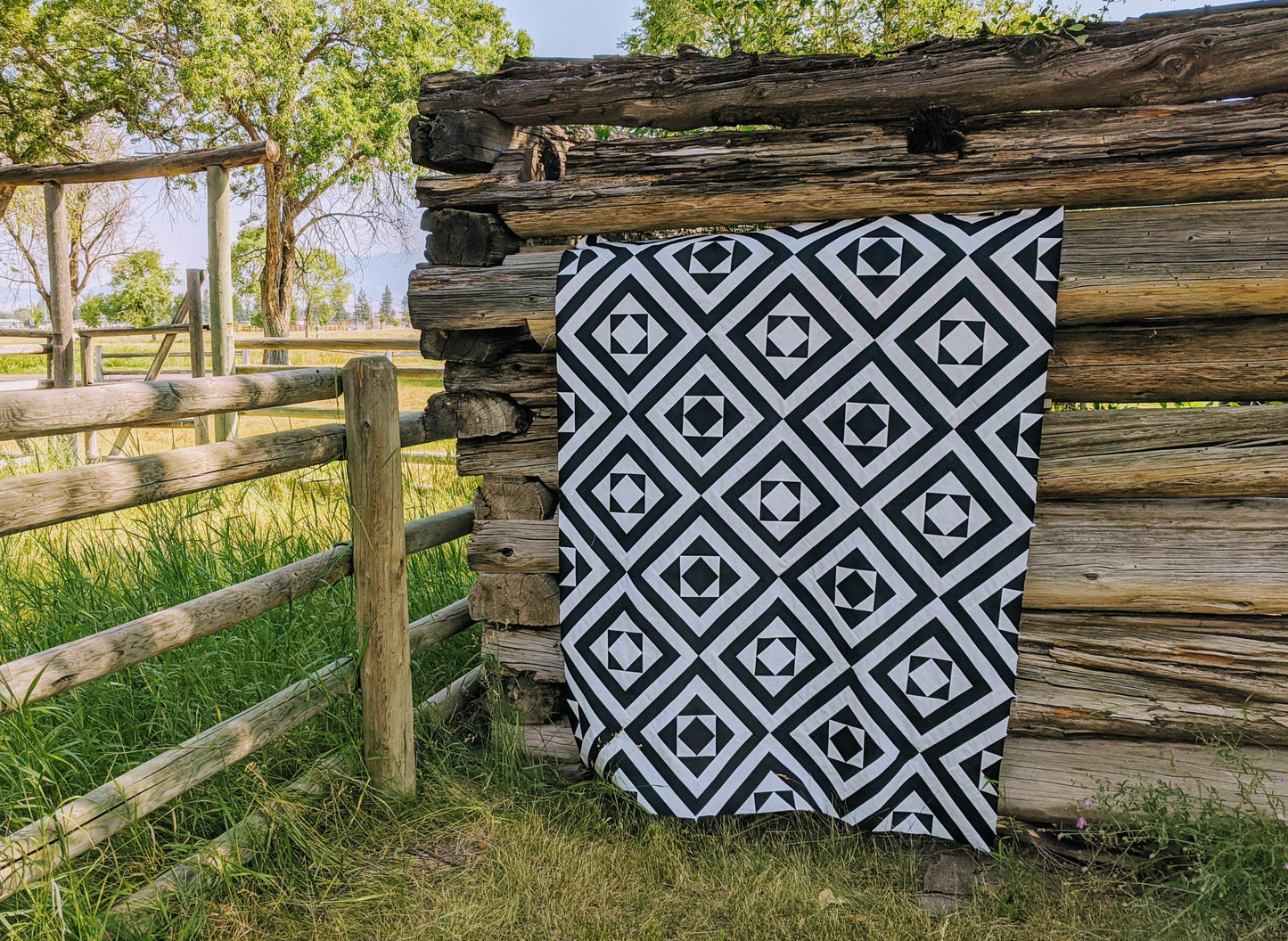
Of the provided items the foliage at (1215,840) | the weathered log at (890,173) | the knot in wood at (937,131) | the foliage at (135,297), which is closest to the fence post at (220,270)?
the weathered log at (890,173)

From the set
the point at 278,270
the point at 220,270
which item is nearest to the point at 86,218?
the point at 278,270

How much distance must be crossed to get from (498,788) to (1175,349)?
2723 millimetres

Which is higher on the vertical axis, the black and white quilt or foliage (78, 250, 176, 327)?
foliage (78, 250, 176, 327)

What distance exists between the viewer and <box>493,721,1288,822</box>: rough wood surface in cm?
272

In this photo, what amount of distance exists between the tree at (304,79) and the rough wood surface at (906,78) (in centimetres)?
1680

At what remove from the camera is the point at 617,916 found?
8.27ft

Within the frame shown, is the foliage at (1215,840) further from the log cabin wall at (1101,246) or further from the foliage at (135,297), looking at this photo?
the foliage at (135,297)

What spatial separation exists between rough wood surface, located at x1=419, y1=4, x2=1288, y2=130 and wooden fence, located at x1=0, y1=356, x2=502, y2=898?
1.15 meters

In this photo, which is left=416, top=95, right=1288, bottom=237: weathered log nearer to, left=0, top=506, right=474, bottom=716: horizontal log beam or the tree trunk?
left=0, top=506, right=474, bottom=716: horizontal log beam

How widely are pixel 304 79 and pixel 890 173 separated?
1918cm

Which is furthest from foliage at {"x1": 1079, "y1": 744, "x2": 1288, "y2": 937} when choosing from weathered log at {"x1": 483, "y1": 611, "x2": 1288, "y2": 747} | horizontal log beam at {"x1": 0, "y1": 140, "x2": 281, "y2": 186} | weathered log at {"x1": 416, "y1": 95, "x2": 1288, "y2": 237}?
horizontal log beam at {"x1": 0, "y1": 140, "x2": 281, "y2": 186}

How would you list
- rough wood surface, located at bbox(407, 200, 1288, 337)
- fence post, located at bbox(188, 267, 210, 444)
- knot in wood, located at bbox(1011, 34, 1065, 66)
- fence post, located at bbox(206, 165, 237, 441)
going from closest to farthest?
rough wood surface, located at bbox(407, 200, 1288, 337) < knot in wood, located at bbox(1011, 34, 1065, 66) < fence post, located at bbox(206, 165, 237, 441) < fence post, located at bbox(188, 267, 210, 444)

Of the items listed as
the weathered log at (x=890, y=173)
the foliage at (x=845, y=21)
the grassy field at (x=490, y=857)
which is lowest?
the grassy field at (x=490, y=857)

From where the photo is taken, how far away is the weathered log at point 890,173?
254 cm
